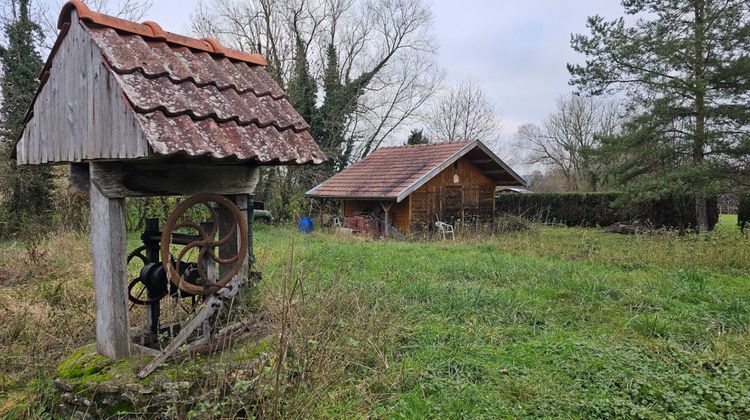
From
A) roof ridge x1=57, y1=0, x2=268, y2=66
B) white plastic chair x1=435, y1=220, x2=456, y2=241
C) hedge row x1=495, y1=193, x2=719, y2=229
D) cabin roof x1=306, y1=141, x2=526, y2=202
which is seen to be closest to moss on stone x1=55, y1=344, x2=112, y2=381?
roof ridge x1=57, y1=0, x2=268, y2=66

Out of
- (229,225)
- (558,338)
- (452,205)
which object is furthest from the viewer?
(452,205)

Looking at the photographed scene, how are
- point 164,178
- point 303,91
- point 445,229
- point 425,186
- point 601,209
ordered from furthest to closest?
point 303,91, point 601,209, point 425,186, point 445,229, point 164,178

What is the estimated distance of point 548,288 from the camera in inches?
253

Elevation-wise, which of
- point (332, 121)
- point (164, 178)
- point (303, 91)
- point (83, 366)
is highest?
point (303, 91)

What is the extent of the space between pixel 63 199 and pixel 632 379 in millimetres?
15600

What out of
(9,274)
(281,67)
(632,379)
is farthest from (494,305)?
(281,67)

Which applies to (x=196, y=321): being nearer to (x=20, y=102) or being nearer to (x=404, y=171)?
(x=404, y=171)

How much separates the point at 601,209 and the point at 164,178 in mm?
23430

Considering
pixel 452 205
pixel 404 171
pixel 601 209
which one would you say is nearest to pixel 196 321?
pixel 404 171

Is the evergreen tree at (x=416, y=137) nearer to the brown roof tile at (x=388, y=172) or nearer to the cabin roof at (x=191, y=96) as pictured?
the brown roof tile at (x=388, y=172)

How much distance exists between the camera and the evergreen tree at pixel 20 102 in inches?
569

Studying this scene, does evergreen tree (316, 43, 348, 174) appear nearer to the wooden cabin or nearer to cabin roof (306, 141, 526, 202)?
cabin roof (306, 141, 526, 202)

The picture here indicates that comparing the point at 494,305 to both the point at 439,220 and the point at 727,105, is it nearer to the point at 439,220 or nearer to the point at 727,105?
the point at 439,220

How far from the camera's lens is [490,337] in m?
4.66
